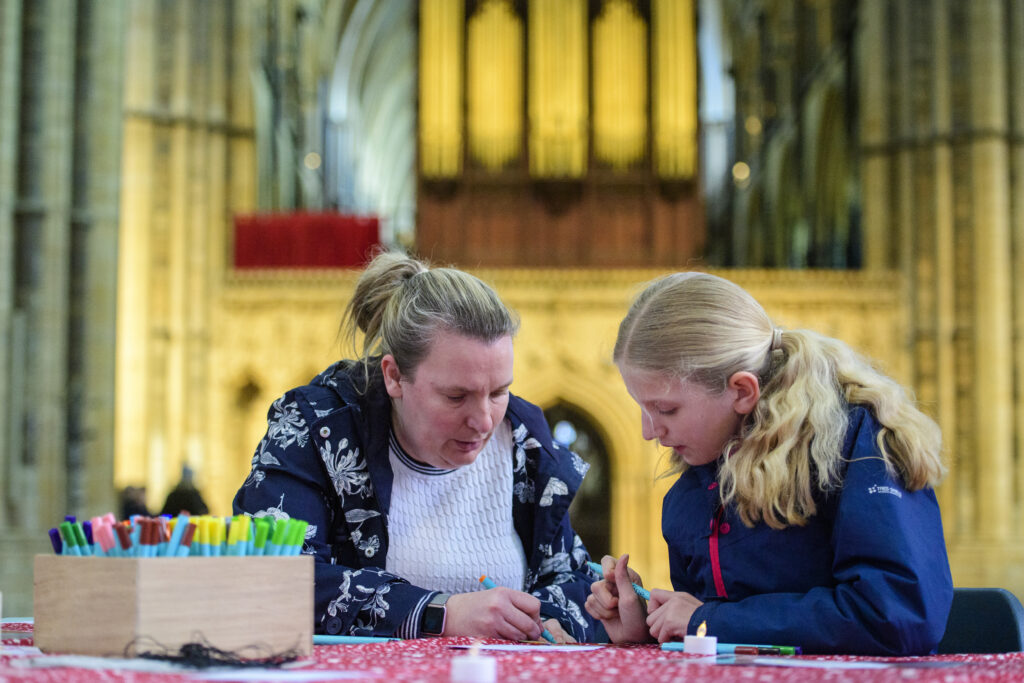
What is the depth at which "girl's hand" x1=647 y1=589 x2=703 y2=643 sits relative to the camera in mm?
2012

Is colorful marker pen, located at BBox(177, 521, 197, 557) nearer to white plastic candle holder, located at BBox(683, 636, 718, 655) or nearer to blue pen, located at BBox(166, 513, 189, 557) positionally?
blue pen, located at BBox(166, 513, 189, 557)

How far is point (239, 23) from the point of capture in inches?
552

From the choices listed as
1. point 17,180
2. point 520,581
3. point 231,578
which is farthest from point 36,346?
point 231,578

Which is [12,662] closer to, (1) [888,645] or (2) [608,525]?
(1) [888,645]

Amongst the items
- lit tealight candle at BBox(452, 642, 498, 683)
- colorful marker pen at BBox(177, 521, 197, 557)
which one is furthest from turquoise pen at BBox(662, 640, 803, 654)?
colorful marker pen at BBox(177, 521, 197, 557)

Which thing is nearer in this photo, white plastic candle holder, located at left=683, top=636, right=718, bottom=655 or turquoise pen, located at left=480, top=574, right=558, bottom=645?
white plastic candle holder, located at left=683, top=636, right=718, bottom=655

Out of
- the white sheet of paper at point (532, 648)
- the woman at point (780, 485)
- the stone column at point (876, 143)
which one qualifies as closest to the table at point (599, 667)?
the white sheet of paper at point (532, 648)

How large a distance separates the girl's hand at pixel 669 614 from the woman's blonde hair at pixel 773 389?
17 centimetres

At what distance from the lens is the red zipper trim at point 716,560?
6.91 ft

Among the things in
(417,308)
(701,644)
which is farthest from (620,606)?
(417,308)

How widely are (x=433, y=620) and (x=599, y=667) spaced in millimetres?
705

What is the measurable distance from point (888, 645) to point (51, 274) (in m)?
6.74

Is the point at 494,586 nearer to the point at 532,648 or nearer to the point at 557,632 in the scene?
the point at 557,632

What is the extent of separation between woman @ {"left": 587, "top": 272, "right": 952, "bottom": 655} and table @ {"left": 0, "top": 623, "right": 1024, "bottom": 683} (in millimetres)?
115
